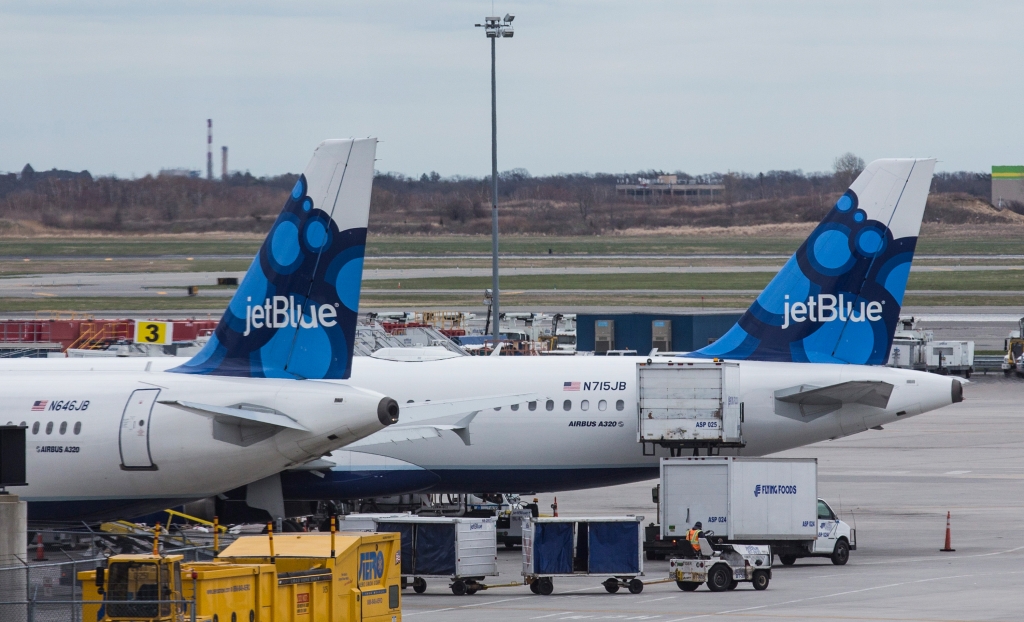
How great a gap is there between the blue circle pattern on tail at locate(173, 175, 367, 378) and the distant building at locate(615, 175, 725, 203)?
153010 millimetres

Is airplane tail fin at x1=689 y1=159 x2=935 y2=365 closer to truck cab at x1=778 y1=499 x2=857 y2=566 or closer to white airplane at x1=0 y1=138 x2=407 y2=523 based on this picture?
truck cab at x1=778 y1=499 x2=857 y2=566

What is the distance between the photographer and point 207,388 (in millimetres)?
28109

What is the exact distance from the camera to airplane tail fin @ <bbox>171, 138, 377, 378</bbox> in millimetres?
28094

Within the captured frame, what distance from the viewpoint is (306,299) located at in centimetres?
2830

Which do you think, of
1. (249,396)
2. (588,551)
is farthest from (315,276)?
(588,551)

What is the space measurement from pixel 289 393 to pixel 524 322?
6535cm

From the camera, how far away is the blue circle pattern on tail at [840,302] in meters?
35.1

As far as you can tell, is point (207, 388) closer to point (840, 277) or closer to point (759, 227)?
point (840, 277)

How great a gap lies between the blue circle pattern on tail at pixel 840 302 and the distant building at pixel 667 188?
145 meters

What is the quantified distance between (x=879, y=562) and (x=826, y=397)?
4.01m

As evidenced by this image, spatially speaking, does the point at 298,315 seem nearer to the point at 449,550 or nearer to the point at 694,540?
the point at 449,550

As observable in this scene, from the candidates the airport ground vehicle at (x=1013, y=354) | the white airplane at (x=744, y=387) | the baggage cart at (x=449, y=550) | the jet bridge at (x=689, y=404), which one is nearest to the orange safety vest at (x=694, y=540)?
the baggage cart at (x=449, y=550)

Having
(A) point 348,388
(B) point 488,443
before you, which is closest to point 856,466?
(B) point 488,443

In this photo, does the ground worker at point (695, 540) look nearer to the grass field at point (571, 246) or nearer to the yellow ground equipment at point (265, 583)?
the yellow ground equipment at point (265, 583)
